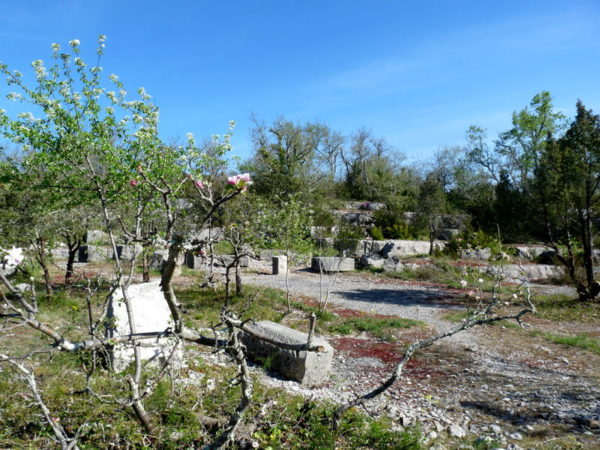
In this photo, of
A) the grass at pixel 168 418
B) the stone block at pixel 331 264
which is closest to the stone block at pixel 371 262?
the stone block at pixel 331 264

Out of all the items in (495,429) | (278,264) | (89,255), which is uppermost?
(89,255)

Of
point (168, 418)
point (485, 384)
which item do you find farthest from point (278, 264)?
point (168, 418)

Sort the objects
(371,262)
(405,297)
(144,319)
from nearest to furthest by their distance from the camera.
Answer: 1. (144,319)
2. (405,297)
3. (371,262)

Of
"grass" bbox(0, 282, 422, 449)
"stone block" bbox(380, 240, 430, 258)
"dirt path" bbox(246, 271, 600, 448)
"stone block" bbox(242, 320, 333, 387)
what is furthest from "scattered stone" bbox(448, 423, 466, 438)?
"stone block" bbox(380, 240, 430, 258)

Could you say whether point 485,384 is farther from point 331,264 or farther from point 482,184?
point 482,184

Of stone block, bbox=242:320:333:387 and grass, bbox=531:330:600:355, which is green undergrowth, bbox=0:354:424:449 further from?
grass, bbox=531:330:600:355

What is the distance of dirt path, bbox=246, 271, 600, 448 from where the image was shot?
4.66 m

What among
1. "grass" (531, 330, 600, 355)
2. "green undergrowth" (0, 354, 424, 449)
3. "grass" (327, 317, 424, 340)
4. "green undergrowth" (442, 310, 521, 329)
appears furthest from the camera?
"green undergrowth" (442, 310, 521, 329)

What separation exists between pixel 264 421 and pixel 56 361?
9.34ft

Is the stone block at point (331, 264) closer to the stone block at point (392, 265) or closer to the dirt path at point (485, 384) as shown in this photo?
the stone block at point (392, 265)

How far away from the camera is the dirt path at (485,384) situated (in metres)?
4.66

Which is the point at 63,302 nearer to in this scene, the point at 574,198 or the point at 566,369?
the point at 566,369

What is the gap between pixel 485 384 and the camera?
5.85 m

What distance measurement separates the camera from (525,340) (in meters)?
7.97
